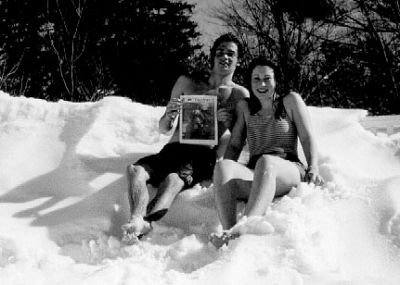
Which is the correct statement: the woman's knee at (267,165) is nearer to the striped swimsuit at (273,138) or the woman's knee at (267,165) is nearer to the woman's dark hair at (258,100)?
the striped swimsuit at (273,138)

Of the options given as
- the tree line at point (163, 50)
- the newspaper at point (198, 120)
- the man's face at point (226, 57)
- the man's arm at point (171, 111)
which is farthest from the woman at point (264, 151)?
the tree line at point (163, 50)

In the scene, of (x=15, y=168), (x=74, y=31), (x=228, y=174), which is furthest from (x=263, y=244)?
(x=74, y=31)

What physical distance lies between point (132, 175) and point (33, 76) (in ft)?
31.9

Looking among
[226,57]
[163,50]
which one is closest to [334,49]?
[163,50]

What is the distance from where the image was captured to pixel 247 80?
2705mm

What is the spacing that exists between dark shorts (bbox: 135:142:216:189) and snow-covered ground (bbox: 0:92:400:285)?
0.10 meters

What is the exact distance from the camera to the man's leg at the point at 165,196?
2.39 m

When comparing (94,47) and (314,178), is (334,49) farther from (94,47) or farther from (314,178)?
(314,178)

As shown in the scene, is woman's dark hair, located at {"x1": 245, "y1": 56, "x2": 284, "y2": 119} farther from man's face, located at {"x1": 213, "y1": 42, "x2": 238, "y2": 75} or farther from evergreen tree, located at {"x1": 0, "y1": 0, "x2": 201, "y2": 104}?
evergreen tree, located at {"x1": 0, "y1": 0, "x2": 201, "y2": 104}

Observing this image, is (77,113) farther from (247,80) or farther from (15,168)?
(247,80)

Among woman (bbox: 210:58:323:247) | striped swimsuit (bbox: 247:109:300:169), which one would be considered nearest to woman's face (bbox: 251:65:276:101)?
woman (bbox: 210:58:323:247)

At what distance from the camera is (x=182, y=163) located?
8.73 ft

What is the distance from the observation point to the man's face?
2.84m

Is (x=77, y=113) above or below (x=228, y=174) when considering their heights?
above
